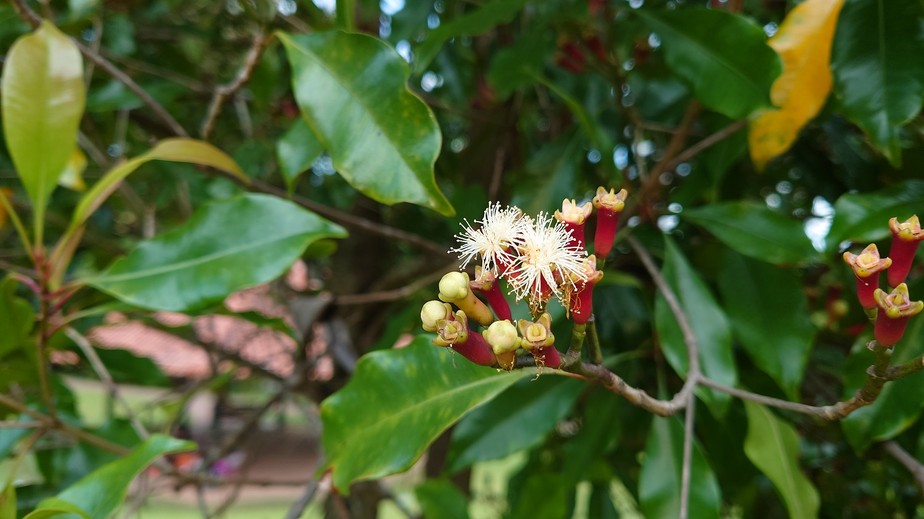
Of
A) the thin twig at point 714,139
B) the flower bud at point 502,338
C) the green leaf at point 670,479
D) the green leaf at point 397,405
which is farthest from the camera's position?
the thin twig at point 714,139

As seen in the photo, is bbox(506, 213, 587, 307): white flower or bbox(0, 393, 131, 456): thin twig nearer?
bbox(506, 213, 587, 307): white flower

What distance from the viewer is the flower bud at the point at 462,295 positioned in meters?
0.37

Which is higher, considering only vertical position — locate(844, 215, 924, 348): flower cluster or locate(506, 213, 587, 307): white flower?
locate(506, 213, 587, 307): white flower

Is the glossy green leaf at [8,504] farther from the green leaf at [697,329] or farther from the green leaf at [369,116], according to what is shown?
the green leaf at [697,329]

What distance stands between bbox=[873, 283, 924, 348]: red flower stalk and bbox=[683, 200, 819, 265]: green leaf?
346 mm

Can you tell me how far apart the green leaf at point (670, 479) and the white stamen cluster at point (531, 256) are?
1.05 ft

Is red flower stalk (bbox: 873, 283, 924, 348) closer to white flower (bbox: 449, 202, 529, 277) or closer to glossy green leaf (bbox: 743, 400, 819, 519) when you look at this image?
white flower (bbox: 449, 202, 529, 277)

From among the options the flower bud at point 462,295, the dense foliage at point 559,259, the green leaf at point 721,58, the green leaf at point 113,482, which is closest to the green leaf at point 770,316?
the dense foliage at point 559,259

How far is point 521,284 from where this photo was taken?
1.31 ft

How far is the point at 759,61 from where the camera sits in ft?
2.09

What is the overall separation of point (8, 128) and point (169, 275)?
0.70ft

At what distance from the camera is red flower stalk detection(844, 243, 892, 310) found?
1.20 feet

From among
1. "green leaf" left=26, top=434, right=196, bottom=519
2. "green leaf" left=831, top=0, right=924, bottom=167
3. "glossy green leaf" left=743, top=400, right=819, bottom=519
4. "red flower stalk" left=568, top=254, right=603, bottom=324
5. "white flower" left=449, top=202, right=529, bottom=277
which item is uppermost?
"white flower" left=449, top=202, right=529, bottom=277

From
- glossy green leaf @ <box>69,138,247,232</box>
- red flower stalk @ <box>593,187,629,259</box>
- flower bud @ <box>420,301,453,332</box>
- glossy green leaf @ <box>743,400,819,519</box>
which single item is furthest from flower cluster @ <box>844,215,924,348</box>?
glossy green leaf @ <box>69,138,247,232</box>
